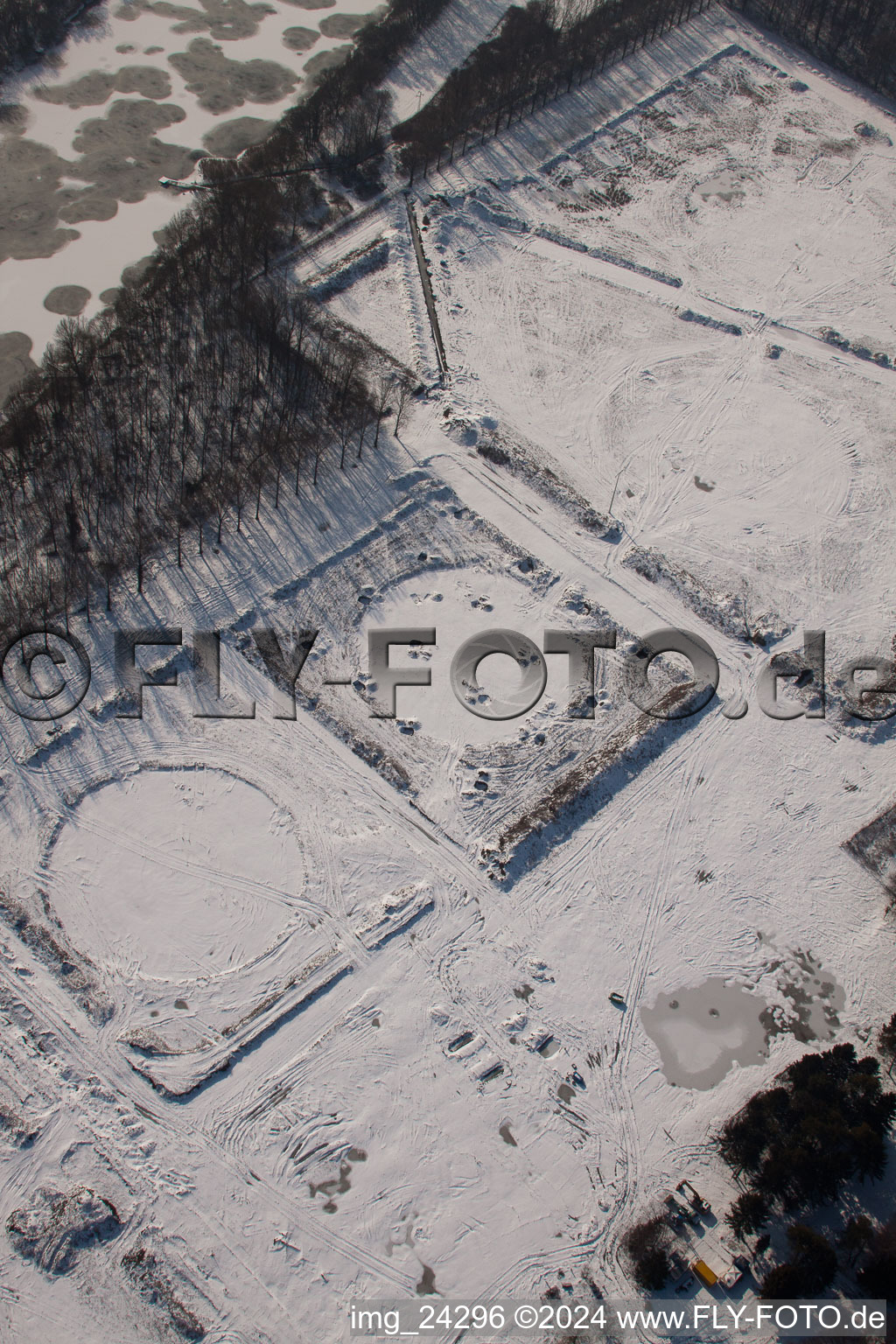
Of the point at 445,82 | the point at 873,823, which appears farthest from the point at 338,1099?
the point at 445,82

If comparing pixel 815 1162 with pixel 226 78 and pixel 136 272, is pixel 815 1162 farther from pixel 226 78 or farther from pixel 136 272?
pixel 226 78

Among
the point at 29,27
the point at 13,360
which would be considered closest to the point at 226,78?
the point at 29,27

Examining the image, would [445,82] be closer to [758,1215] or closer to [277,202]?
[277,202]

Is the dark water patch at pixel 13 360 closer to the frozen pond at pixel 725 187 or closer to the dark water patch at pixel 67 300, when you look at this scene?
the dark water patch at pixel 67 300

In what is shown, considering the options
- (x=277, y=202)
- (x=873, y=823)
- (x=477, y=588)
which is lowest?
(x=873, y=823)

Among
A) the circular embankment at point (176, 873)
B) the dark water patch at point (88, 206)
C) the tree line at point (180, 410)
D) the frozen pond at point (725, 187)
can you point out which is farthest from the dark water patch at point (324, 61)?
the circular embankment at point (176, 873)
